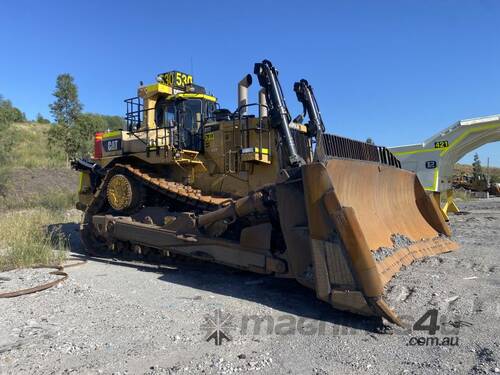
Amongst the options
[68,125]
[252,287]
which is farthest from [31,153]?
[252,287]

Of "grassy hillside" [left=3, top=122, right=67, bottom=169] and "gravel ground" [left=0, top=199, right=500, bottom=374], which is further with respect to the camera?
"grassy hillside" [left=3, top=122, right=67, bottom=169]

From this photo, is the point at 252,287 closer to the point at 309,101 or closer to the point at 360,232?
the point at 360,232

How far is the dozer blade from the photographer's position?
4.39 meters

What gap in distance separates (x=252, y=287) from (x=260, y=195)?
136 cm

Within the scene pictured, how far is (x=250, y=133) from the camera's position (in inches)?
302

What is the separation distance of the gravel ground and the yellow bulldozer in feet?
1.16

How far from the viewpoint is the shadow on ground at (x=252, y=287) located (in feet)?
15.6

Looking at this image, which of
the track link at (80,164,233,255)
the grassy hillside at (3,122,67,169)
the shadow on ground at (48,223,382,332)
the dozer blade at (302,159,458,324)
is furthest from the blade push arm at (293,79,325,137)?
the grassy hillside at (3,122,67,169)

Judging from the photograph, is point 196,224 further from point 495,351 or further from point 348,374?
point 495,351

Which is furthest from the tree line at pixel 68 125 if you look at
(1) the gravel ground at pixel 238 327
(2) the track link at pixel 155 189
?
(1) the gravel ground at pixel 238 327

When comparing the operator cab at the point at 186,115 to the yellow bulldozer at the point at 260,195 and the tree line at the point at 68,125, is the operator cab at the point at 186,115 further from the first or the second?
the tree line at the point at 68,125

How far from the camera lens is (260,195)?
5777 millimetres

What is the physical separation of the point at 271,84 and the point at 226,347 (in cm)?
452

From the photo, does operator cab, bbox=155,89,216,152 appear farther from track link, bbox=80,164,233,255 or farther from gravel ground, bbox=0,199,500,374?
gravel ground, bbox=0,199,500,374
